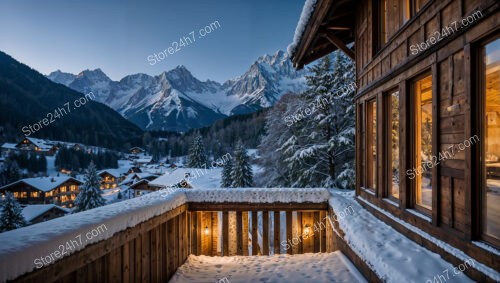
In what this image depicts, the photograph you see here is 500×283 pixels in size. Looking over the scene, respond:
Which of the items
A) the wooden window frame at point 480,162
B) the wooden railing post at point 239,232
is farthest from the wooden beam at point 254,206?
the wooden window frame at point 480,162

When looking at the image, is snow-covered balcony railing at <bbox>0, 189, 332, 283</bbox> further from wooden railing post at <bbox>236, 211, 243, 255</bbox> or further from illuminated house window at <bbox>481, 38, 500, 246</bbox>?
illuminated house window at <bbox>481, 38, 500, 246</bbox>

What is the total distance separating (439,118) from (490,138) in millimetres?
617

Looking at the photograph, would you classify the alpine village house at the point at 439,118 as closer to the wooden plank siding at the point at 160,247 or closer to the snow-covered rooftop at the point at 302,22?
the snow-covered rooftop at the point at 302,22

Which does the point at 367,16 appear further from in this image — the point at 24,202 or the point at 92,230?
the point at 24,202

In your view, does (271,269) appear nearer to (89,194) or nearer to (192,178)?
(192,178)

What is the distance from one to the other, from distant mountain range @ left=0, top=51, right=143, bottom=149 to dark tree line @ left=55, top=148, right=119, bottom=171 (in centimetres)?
1756

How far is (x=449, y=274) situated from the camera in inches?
90.2

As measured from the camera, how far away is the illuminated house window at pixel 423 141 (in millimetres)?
3203

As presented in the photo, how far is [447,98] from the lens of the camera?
8.82 ft

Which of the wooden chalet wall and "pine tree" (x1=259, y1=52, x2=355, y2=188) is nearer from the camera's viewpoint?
the wooden chalet wall

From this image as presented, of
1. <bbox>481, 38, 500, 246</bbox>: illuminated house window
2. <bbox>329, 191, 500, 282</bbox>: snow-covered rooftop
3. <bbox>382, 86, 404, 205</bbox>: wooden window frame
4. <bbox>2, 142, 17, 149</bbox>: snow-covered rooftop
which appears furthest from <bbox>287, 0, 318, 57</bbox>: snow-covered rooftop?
<bbox>2, 142, 17, 149</bbox>: snow-covered rooftop

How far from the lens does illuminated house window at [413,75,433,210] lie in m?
3.20

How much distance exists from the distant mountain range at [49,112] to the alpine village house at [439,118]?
11005cm

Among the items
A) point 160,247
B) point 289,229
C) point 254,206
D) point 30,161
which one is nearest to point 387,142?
point 289,229
